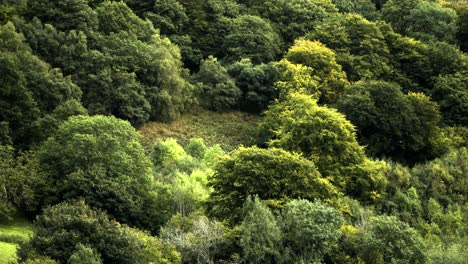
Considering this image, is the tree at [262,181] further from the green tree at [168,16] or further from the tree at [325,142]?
the green tree at [168,16]

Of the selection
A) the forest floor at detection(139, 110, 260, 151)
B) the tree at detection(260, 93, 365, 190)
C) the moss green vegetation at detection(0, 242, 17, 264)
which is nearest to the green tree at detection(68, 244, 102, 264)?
the moss green vegetation at detection(0, 242, 17, 264)

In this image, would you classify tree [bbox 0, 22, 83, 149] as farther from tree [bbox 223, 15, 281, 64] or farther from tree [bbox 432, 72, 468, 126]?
tree [bbox 432, 72, 468, 126]

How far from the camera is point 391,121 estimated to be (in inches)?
2717

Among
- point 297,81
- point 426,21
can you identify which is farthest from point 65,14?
point 426,21

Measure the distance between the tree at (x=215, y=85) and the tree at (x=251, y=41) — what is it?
6244 millimetres

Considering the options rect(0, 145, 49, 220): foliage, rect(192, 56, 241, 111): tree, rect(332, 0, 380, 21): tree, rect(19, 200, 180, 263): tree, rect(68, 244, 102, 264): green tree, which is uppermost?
rect(68, 244, 102, 264): green tree

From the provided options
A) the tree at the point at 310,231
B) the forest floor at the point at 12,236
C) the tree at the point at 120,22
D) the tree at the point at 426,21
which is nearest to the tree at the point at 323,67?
the tree at the point at 120,22

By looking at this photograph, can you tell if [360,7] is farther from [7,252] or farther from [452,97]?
[7,252]

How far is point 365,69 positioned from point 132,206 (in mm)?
40326

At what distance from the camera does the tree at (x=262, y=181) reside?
156 feet

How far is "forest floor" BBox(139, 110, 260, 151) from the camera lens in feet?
235

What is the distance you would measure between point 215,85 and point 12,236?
Answer: 123ft

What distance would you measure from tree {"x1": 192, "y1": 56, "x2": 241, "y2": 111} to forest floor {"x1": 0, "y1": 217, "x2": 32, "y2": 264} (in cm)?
3228

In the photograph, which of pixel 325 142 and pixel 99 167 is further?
pixel 325 142
